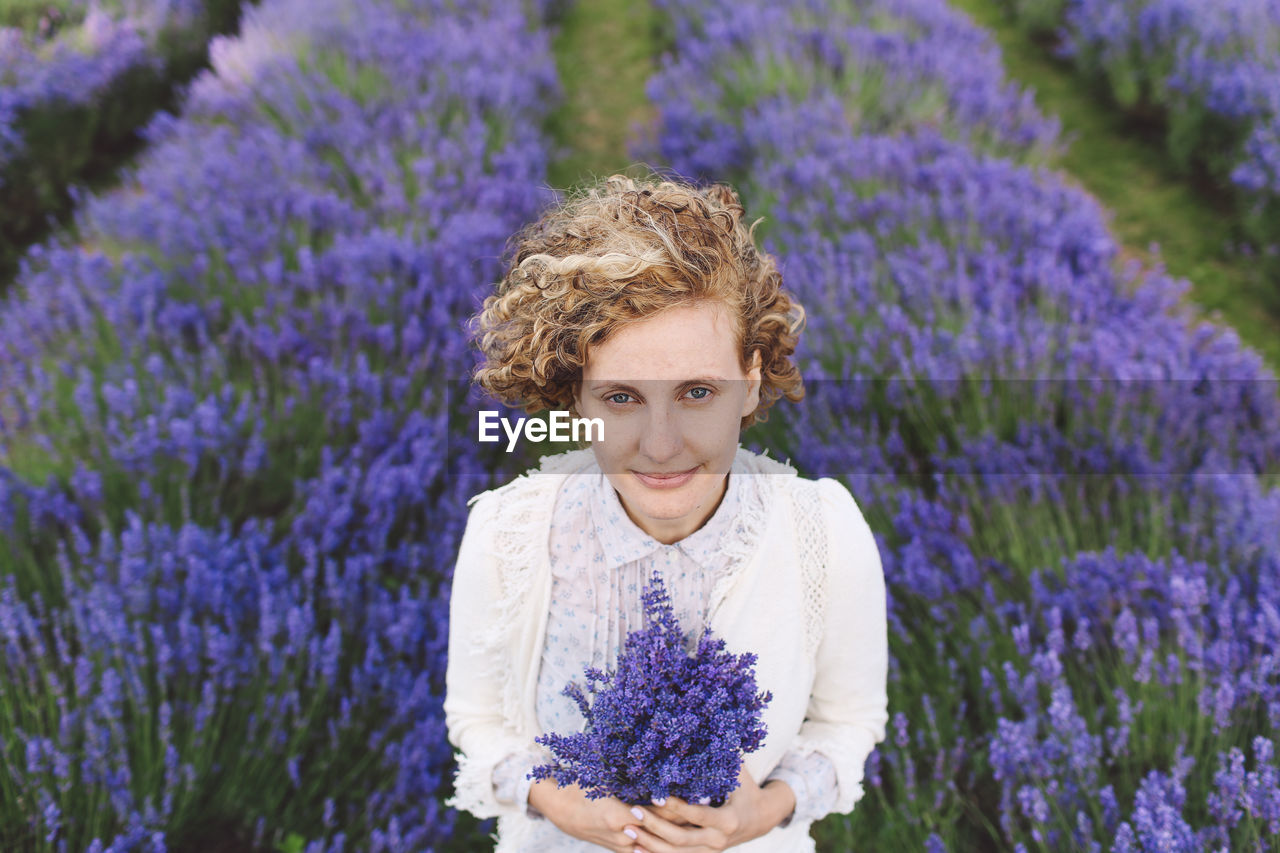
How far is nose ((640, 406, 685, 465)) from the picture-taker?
3.31 feet

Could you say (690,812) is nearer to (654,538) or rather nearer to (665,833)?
(665,833)

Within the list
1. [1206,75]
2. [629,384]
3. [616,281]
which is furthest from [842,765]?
[1206,75]

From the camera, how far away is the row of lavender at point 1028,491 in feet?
5.68

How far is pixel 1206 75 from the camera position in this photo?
440 cm

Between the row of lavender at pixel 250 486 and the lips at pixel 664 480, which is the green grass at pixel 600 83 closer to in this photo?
the row of lavender at pixel 250 486

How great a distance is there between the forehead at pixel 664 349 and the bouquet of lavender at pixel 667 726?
309mm

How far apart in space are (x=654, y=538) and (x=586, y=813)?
1.18ft

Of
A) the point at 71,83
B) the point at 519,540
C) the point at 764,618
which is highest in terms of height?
the point at 71,83

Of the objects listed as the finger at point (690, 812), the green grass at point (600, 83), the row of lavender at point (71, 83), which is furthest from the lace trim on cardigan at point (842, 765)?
the row of lavender at point (71, 83)

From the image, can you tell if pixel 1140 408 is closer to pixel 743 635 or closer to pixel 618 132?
pixel 743 635

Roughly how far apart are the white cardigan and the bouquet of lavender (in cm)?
15

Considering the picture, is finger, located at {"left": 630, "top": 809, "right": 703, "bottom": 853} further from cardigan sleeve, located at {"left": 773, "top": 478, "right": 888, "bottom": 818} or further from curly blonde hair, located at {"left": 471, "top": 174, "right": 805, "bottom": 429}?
curly blonde hair, located at {"left": 471, "top": 174, "right": 805, "bottom": 429}

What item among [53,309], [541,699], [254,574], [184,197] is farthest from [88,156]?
[541,699]

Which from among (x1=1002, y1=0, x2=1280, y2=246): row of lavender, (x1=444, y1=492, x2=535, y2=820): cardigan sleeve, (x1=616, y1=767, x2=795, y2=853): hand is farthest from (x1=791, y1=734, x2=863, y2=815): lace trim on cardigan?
(x1=1002, y1=0, x2=1280, y2=246): row of lavender
